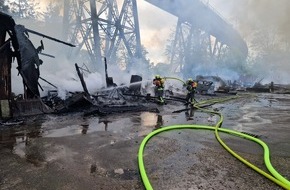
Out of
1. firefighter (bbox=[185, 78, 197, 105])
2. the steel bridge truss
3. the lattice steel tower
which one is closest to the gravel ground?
firefighter (bbox=[185, 78, 197, 105])

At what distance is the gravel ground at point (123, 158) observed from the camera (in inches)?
120

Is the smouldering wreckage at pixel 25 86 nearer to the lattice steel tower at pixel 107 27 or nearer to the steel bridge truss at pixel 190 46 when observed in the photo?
the lattice steel tower at pixel 107 27

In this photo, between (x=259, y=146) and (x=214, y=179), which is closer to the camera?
(x=214, y=179)

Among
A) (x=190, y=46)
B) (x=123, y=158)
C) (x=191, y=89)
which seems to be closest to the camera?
(x=123, y=158)

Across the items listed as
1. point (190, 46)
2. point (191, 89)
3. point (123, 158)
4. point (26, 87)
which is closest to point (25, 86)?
point (26, 87)

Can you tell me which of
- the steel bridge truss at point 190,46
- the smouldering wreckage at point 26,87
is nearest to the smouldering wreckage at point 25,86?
the smouldering wreckage at point 26,87

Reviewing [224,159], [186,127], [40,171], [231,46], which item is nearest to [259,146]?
[224,159]

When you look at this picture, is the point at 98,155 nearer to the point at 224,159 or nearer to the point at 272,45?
the point at 224,159

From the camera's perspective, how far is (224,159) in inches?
155

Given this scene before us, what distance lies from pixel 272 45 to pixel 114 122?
125ft

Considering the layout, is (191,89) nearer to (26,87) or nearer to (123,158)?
(26,87)

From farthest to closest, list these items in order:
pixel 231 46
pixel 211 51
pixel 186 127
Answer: pixel 231 46, pixel 211 51, pixel 186 127

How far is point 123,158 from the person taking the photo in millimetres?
3912

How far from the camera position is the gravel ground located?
3049mm
